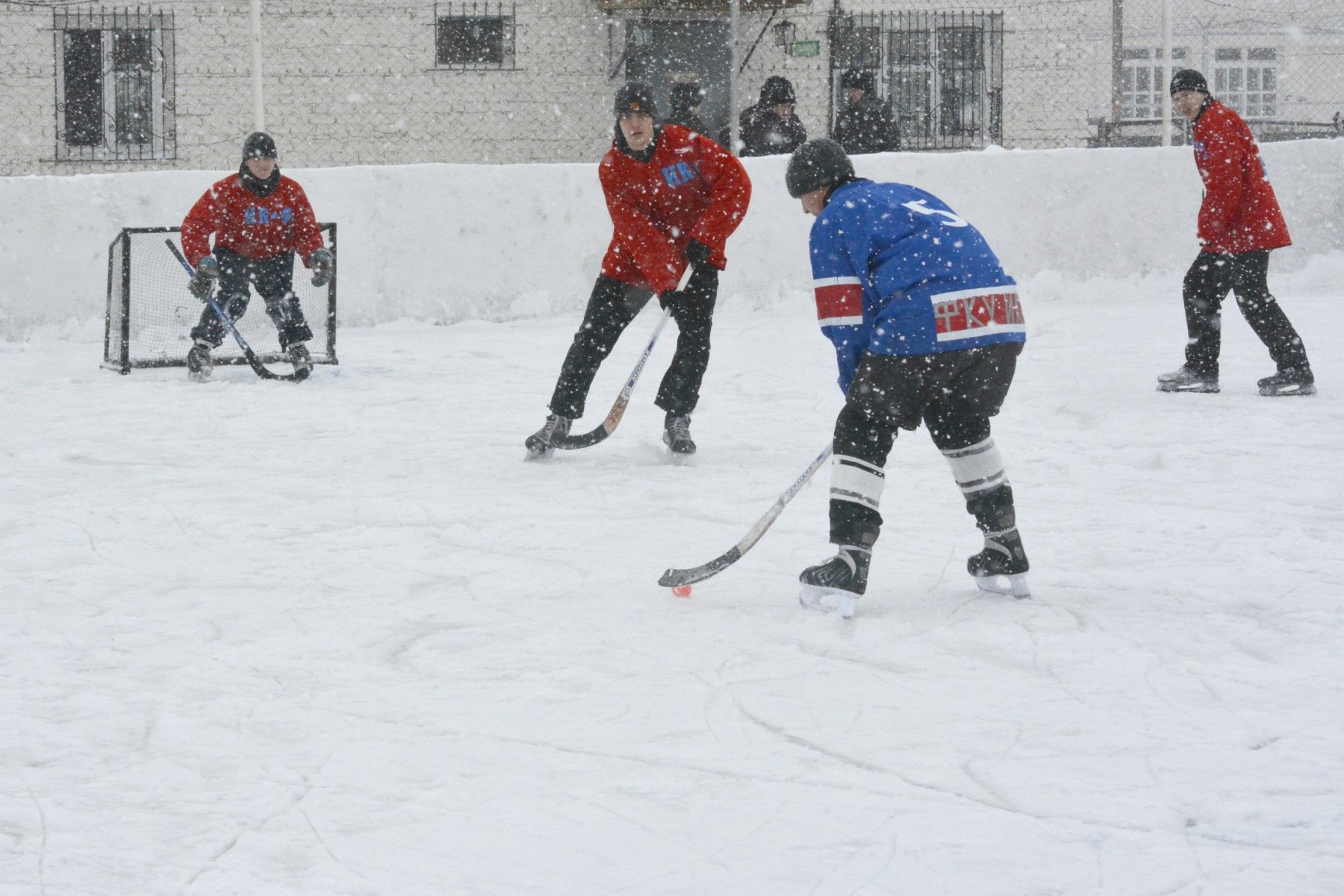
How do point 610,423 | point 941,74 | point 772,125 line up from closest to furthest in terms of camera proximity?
1. point 610,423
2. point 772,125
3. point 941,74

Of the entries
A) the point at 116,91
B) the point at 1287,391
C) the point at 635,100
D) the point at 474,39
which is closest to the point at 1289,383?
the point at 1287,391

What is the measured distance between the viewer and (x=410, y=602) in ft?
10.6

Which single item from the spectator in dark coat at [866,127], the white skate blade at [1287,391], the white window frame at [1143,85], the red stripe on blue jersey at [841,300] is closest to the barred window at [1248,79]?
the white window frame at [1143,85]

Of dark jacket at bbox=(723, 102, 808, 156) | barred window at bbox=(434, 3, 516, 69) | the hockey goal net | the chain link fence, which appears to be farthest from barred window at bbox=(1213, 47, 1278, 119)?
the hockey goal net

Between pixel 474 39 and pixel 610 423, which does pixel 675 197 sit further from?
pixel 474 39

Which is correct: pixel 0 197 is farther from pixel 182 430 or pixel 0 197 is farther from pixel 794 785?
pixel 794 785

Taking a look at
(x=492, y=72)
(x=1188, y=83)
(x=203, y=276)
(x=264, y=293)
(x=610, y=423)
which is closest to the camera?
(x=610, y=423)

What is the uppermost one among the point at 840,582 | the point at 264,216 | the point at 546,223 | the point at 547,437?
the point at 546,223

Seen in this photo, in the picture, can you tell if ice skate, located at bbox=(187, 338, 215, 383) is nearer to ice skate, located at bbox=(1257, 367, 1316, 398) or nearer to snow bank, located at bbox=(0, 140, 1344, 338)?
snow bank, located at bbox=(0, 140, 1344, 338)

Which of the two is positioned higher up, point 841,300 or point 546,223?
point 546,223

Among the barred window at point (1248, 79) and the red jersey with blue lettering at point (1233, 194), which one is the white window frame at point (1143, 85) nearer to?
the red jersey with blue lettering at point (1233, 194)

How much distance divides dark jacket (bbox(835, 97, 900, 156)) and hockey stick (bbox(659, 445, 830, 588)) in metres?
6.45

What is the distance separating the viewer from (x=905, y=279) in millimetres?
3004

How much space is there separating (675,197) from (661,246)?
0.20 metres
